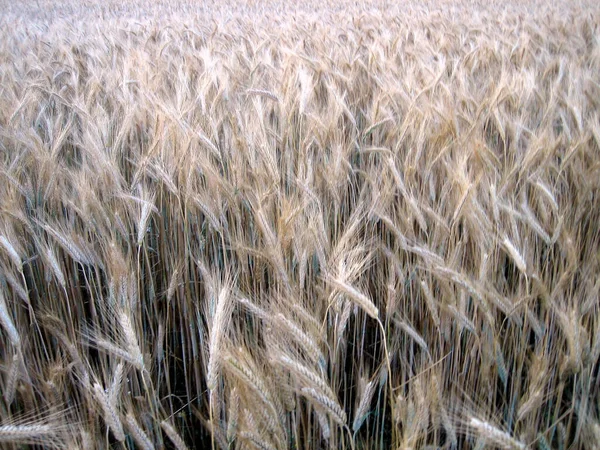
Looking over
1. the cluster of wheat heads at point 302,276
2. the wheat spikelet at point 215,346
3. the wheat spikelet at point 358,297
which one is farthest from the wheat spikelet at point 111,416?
the wheat spikelet at point 358,297

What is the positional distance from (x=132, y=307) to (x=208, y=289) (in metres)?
0.16

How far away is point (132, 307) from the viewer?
0.89 meters

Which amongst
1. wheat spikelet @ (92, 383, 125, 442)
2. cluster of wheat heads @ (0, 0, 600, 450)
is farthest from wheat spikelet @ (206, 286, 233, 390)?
wheat spikelet @ (92, 383, 125, 442)

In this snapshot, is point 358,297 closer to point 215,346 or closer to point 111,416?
point 215,346

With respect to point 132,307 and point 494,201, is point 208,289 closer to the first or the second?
point 132,307

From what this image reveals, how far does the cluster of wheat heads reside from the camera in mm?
713

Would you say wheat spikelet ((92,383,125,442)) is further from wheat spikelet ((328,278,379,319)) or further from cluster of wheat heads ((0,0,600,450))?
wheat spikelet ((328,278,379,319))

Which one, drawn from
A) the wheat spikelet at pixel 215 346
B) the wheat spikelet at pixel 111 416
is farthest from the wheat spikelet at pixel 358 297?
the wheat spikelet at pixel 111 416

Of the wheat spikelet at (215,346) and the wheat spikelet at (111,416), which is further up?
the wheat spikelet at (215,346)

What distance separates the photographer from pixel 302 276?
91 centimetres

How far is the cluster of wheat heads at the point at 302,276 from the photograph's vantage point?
2.34 ft

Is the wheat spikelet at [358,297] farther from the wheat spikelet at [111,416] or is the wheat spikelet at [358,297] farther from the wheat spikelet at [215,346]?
the wheat spikelet at [111,416]

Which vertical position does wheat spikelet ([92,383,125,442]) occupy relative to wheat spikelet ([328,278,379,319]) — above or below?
below

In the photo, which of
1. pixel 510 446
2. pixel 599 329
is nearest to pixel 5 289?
pixel 510 446
